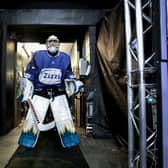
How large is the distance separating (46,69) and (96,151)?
5.39ft

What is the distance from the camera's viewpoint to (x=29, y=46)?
10.6 metres

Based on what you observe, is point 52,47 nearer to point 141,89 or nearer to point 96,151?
point 96,151


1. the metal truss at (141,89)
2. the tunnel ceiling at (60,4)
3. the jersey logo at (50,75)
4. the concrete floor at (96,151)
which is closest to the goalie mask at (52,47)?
the jersey logo at (50,75)

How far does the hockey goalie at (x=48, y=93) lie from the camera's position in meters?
4.68

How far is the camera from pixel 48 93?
4.94 meters

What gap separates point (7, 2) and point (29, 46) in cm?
478

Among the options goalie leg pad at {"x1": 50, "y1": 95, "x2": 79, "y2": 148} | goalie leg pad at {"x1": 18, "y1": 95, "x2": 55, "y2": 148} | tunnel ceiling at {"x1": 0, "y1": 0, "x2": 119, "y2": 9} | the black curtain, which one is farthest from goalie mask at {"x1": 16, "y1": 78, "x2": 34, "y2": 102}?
tunnel ceiling at {"x1": 0, "y1": 0, "x2": 119, "y2": 9}

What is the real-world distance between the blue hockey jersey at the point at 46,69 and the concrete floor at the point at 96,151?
1163 millimetres

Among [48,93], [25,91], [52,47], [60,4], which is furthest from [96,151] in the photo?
[60,4]

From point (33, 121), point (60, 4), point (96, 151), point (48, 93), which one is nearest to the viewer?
point (96, 151)

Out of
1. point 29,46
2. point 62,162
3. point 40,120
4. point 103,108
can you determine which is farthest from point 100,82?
point 29,46

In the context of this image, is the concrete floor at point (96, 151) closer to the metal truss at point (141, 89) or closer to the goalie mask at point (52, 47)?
the metal truss at point (141, 89)

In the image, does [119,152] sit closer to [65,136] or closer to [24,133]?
[65,136]

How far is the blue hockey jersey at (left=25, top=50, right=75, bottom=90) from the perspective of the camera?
16.4ft
